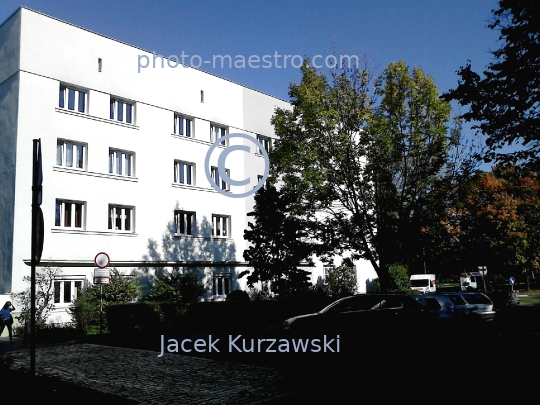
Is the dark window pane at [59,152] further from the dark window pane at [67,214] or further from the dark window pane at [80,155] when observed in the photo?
the dark window pane at [67,214]

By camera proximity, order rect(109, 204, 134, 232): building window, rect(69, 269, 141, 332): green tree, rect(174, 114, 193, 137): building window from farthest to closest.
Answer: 1. rect(174, 114, 193, 137): building window
2. rect(109, 204, 134, 232): building window
3. rect(69, 269, 141, 332): green tree

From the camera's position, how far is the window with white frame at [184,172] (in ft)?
93.1

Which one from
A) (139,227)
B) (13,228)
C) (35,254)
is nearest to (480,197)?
(139,227)

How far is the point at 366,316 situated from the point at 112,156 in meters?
16.6

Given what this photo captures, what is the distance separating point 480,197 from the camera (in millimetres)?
34125

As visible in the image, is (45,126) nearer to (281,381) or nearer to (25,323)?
(25,323)

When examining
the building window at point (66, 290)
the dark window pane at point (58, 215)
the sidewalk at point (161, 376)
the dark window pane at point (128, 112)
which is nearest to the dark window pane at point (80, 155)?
the dark window pane at point (58, 215)

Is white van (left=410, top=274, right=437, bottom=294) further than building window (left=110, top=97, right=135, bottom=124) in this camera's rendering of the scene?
Yes

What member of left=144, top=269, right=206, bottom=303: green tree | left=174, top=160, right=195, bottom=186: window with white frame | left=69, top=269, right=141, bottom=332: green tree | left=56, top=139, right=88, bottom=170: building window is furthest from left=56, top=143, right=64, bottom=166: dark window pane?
left=144, top=269, right=206, bottom=303: green tree

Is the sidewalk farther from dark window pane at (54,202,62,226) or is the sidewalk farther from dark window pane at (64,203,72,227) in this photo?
dark window pane at (64,203,72,227)

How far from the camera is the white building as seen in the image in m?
21.7

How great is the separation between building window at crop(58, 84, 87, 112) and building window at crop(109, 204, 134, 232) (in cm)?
502

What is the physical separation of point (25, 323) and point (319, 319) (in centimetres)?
1143

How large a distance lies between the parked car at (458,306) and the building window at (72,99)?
58.1 feet
